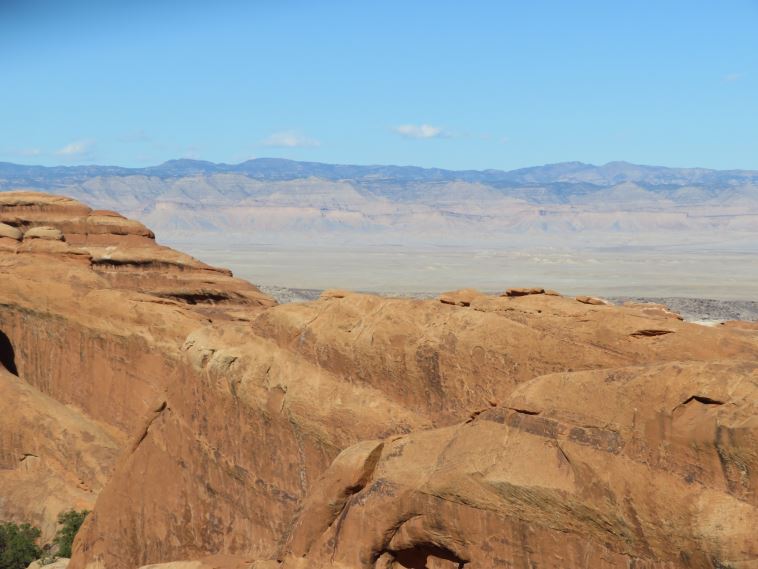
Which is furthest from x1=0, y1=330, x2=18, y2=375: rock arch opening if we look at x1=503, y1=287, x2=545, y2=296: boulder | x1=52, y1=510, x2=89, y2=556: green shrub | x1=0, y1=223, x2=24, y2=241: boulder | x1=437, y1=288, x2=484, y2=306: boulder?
x1=503, y1=287, x2=545, y2=296: boulder

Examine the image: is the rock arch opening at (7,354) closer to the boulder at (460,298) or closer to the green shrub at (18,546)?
the green shrub at (18,546)

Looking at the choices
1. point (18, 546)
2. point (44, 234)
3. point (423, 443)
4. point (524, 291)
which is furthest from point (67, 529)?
point (44, 234)

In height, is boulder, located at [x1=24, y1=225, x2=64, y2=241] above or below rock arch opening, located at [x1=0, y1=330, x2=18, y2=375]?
above

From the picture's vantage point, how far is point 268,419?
68.8 feet

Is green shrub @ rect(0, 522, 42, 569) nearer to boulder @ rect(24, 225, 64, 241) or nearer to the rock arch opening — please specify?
the rock arch opening

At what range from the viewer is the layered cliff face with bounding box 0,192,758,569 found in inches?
547

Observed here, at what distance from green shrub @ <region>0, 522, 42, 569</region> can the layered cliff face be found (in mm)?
871

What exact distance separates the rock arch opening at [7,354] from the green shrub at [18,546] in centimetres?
727

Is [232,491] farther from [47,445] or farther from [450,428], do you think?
[47,445]

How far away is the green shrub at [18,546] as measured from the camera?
27.9 m

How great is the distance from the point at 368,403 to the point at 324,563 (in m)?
3.70

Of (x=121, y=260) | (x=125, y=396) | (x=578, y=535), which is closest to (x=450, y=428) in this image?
(x=578, y=535)

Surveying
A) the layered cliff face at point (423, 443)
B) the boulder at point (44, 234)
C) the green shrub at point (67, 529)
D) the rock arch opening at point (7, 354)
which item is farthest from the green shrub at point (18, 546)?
the boulder at point (44, 234)

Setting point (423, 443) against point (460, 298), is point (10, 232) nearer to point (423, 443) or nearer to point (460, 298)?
point (460, 298)
